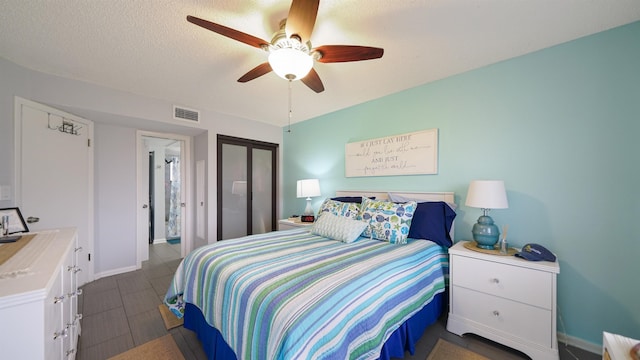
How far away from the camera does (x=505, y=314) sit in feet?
5.34

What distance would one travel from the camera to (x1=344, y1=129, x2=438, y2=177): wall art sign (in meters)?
2.46

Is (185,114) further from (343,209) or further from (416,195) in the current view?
(416,195)

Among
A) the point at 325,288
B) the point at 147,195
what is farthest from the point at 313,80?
the point at 147,195

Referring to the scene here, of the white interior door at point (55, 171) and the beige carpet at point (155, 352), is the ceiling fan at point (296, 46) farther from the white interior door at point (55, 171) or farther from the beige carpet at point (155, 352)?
the white interior door at point (55, 171)

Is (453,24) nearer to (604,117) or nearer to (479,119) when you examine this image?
(479,119)

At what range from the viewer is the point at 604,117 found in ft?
5.38

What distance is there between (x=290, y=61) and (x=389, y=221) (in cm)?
155

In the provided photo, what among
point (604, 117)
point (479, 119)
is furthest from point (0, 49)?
point (604, 117)

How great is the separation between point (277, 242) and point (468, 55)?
2332mm

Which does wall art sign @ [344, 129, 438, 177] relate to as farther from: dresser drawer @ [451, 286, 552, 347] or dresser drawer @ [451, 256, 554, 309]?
dresser drawer @ [451, 286, 552, 347]

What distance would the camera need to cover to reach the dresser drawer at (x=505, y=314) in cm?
150

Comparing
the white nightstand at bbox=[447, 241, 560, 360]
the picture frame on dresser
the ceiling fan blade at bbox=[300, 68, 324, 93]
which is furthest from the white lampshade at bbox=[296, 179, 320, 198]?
the picture frame on dresser

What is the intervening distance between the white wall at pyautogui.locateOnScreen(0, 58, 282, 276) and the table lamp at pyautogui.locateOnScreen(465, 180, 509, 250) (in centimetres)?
330

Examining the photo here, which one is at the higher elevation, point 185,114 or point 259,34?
point 259,34
